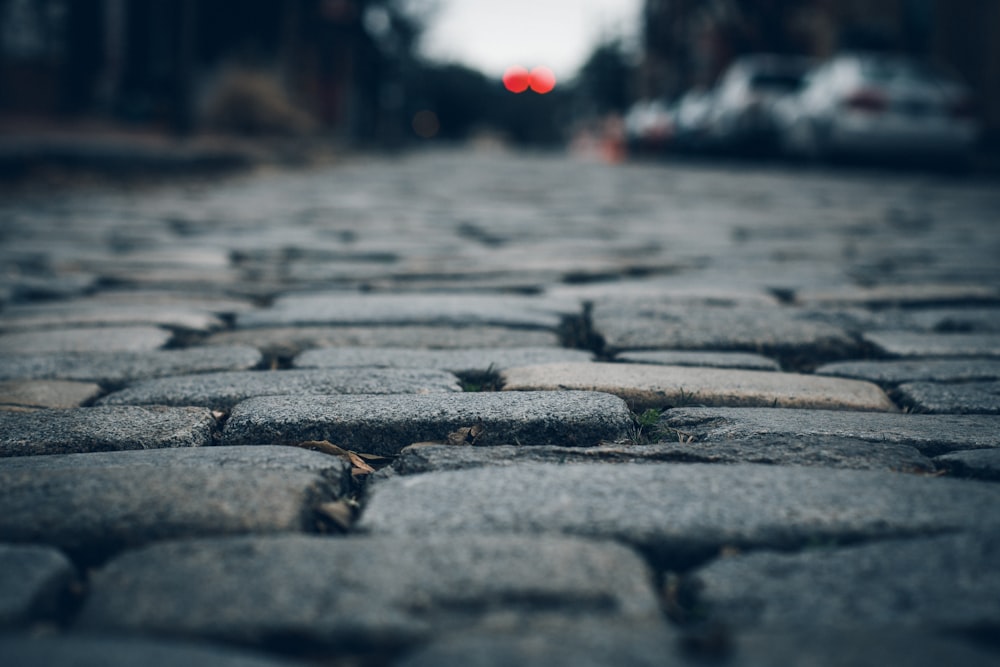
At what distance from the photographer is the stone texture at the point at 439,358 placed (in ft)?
5.65

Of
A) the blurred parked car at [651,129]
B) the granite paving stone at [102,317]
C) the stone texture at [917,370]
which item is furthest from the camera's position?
the blurred parked car at [651,129]

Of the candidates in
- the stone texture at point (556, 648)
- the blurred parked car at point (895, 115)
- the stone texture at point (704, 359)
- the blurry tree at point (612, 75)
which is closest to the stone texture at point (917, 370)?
the stone texture at point (704, 359)

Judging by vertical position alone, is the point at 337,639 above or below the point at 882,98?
below

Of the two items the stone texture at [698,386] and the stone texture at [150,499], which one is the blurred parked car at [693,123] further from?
the stone texture at [150,499]

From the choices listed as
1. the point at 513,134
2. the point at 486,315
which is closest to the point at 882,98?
the point at 486,315

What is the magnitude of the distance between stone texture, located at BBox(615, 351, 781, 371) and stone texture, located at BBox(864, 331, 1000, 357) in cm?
31

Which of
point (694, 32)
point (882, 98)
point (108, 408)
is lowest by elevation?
point (108, 408)

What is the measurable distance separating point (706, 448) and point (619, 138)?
19.3 meters

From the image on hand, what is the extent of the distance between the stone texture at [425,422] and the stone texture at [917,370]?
1.87 ft

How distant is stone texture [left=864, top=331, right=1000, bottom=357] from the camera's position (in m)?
1.87

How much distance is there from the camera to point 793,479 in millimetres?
1078

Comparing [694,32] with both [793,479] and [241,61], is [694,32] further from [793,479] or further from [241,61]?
[793,479]

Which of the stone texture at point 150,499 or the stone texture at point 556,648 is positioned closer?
the stone texture at point 556,648

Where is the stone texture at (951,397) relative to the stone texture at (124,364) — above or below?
above
